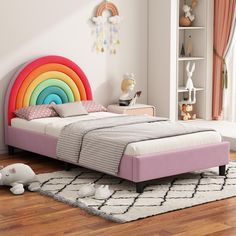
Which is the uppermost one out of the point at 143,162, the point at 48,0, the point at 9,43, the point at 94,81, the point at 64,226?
the point at 48,0

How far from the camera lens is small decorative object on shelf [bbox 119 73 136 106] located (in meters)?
6.52

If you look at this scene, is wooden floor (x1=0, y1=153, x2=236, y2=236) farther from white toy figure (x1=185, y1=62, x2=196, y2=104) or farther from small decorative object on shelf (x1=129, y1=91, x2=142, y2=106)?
white toy figure (x1=185, y1=62, x2=196, y2=104)

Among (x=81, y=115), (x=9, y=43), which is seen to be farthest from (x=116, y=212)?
(x=9, y=43)

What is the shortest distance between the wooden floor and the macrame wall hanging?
262 cm

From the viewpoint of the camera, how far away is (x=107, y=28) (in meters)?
6.55

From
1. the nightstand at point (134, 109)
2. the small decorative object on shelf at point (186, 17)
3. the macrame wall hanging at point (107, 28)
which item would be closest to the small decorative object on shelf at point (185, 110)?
the nightstand at point (134, 109)

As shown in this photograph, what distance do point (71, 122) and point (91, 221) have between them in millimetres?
1669

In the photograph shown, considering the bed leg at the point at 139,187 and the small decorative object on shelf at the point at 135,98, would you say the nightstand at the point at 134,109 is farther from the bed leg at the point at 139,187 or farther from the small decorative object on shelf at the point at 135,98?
the bed leg at the point at 139,187

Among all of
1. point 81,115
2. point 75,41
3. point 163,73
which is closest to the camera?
point 81,115

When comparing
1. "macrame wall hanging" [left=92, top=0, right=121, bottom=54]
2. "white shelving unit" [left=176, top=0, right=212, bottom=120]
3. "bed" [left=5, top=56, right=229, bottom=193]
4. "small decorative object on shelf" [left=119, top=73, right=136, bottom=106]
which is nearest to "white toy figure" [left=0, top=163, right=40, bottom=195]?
"bed" [left=5, top=56, right=229, bottom=193]

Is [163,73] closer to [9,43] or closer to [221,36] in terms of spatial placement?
[221,36]

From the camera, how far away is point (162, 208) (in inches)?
158

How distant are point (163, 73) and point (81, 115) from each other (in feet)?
4.54

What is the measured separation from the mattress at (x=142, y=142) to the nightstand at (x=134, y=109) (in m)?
0.46
